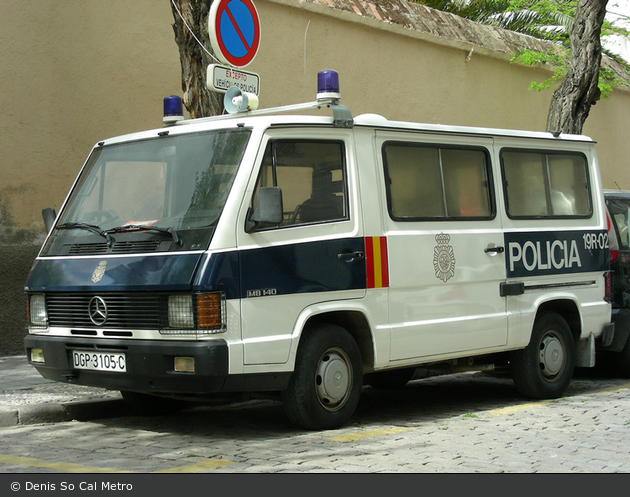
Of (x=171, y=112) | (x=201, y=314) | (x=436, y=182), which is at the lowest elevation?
(x=201, y=314)

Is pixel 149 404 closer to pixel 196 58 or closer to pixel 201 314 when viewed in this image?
pixel 201 314

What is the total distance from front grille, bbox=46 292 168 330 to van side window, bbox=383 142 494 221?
2098mm

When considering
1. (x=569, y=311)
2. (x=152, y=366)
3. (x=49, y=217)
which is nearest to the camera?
(x=152, y=366)

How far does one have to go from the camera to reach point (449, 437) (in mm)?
6250

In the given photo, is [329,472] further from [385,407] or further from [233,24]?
[233,24]

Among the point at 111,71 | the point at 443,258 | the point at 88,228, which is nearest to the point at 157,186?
the point at 88,228

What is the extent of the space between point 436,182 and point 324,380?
2.06 meters

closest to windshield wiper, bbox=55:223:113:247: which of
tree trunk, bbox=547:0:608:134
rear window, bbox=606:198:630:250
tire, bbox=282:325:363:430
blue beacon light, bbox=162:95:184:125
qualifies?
blue beacon light, bbox=162:95:184:125

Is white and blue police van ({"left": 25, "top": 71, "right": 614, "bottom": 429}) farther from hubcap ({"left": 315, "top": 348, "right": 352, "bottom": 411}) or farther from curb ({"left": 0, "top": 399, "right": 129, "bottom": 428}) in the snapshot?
curb ({"left": 0, "top": 399, "right": 129, "bottom": 428})

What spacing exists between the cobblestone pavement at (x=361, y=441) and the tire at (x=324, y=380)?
0.46ft

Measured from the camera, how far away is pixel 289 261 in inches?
241

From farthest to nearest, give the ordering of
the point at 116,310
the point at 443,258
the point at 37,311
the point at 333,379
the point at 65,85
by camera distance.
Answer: the point at 65,85, the point at 443,258, the point at 37,311, the point at 333,379, the point at 116,310

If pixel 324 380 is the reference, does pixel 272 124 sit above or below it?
above

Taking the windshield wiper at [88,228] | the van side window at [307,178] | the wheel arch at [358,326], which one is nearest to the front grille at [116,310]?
the windshield wiper at [88,228]
